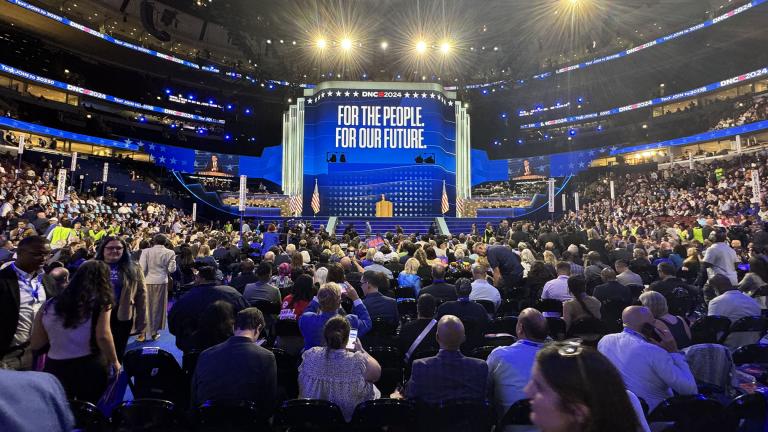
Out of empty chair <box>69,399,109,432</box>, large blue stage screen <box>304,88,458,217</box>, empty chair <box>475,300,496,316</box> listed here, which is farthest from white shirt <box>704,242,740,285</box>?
large blue stage screen <box>304,88,458,217</box>

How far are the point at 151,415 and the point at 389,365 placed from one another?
2.36 metres

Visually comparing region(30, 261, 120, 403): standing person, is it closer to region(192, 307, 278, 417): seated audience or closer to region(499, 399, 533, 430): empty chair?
region(192, 307, 278, 417): seated audience

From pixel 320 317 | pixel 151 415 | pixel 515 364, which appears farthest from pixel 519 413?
pixel 151 415

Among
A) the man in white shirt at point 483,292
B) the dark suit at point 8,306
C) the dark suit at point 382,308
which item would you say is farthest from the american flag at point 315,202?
the dark suit at point 8,306

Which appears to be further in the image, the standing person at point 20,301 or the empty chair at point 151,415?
the standing person at point 20,301

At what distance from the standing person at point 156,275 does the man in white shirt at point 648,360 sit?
690 centimetres

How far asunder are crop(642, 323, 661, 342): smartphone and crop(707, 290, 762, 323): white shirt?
2.92 meters

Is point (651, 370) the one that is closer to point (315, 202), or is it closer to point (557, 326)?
point (557, 326)

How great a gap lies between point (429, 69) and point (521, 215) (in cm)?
1384

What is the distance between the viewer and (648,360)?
125 inches

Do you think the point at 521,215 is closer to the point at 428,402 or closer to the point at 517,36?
the point at 517,36

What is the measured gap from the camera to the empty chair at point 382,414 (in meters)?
2.85

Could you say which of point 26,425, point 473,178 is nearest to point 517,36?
point 473,178

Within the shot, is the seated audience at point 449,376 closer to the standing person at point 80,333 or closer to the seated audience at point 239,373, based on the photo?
the seated audience at point 239,373
